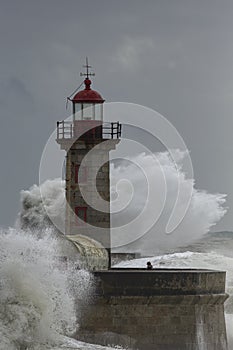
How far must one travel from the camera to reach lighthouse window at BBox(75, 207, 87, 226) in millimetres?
20422

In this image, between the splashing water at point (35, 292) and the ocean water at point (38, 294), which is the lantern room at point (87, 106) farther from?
the splashing water at point (35, 292)

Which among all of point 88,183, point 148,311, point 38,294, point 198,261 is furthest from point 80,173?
point 198,261

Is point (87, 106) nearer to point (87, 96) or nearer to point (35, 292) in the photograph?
point (87, 96)

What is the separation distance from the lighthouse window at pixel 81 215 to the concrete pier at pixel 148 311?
3.80m

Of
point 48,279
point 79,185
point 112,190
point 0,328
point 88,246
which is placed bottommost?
point 0,328

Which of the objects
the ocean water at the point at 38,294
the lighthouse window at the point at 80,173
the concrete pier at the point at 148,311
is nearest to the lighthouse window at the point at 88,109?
the lighthouse window at the point at 80,173

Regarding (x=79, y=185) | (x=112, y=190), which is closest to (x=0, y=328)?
(x=79, y=185)

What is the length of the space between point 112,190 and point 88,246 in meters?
8.26

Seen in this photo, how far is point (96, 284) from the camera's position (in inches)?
645

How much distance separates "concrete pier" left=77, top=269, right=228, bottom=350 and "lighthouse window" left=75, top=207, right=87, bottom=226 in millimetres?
3804

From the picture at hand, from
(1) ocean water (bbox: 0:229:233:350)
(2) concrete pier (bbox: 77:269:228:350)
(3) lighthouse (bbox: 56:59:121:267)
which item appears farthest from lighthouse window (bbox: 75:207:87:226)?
(2) concrete pier (bbox: 77:269:228:350)

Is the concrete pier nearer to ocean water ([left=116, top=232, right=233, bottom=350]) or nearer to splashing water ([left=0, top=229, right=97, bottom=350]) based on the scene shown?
splashing water ([left=0, top=229, right=97, bottom=350])

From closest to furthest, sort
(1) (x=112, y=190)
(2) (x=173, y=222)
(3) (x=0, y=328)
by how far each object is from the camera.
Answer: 1. (3) (x=0, y=328)
2. (1) (x=112, y=190)
3. (2) (x=173, y=222)

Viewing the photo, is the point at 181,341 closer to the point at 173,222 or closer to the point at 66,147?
the point at 66,147
